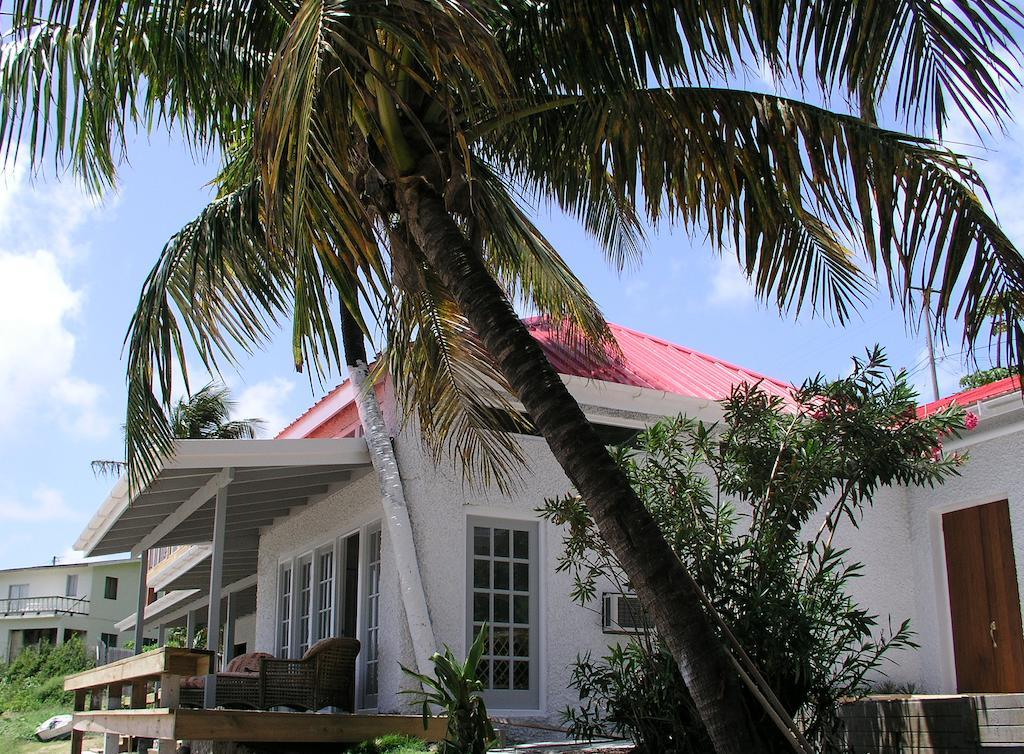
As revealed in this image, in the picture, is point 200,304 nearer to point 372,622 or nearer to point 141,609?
point 372,622

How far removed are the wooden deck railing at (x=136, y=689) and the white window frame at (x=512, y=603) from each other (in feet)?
9.24

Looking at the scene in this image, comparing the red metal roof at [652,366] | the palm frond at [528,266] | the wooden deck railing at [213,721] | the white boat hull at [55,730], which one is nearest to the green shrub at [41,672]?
the white boat hull at [55,730]

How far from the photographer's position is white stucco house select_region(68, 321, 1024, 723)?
32.6 feet

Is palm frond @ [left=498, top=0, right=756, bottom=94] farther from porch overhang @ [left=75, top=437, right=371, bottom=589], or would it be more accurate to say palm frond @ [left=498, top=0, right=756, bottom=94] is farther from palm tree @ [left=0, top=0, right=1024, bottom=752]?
porch overhang @ [left=75, top=437, right=371, bottom=589]

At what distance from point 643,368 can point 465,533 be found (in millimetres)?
3212

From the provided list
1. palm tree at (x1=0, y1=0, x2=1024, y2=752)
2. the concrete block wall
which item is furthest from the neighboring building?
the concrete block wall

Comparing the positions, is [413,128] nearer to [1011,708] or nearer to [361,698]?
[1011,708]

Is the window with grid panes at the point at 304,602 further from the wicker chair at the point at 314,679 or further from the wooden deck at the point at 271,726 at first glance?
the wooden deck at the point at 271,726

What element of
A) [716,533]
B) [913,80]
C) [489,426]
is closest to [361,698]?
[489,426]

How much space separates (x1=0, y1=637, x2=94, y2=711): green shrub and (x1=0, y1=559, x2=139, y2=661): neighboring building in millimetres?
9893

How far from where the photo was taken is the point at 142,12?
603 cm

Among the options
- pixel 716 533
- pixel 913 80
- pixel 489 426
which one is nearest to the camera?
pixel 913 80

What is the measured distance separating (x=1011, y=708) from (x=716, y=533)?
74.8 inches

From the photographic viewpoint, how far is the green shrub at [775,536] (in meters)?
6.41
